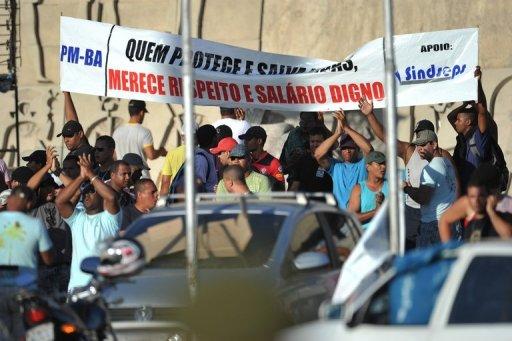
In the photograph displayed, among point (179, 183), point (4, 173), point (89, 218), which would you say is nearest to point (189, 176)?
point (89, 218)

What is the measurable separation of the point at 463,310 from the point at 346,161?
742cm

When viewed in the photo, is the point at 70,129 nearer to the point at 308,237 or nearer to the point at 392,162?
the point at 308,237

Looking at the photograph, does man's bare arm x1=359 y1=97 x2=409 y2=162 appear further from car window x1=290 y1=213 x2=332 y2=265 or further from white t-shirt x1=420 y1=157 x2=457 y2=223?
car window x1=290 y1=213 x2=332 y2=265

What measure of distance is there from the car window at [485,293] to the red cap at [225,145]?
22.6 ft

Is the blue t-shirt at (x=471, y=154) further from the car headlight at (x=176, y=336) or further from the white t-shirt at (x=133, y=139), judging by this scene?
the car headlight at (x=176, y=336)

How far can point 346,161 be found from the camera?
17.9m

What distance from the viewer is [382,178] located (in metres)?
16.8

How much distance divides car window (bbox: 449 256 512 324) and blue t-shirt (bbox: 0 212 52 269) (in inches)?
176

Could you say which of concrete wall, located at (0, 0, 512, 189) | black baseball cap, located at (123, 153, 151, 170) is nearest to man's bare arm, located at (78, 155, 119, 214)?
black baseball cap, located at (123, 153, 151, 170)

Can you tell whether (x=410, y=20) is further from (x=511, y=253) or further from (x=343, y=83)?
(x=511, y=253)

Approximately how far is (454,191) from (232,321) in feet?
27.0

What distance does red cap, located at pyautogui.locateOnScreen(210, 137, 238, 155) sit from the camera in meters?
17.5

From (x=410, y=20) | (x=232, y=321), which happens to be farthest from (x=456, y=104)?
(x=232, y=321)

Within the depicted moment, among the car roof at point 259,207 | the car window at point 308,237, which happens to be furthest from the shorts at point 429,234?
the car window at point 308,237
